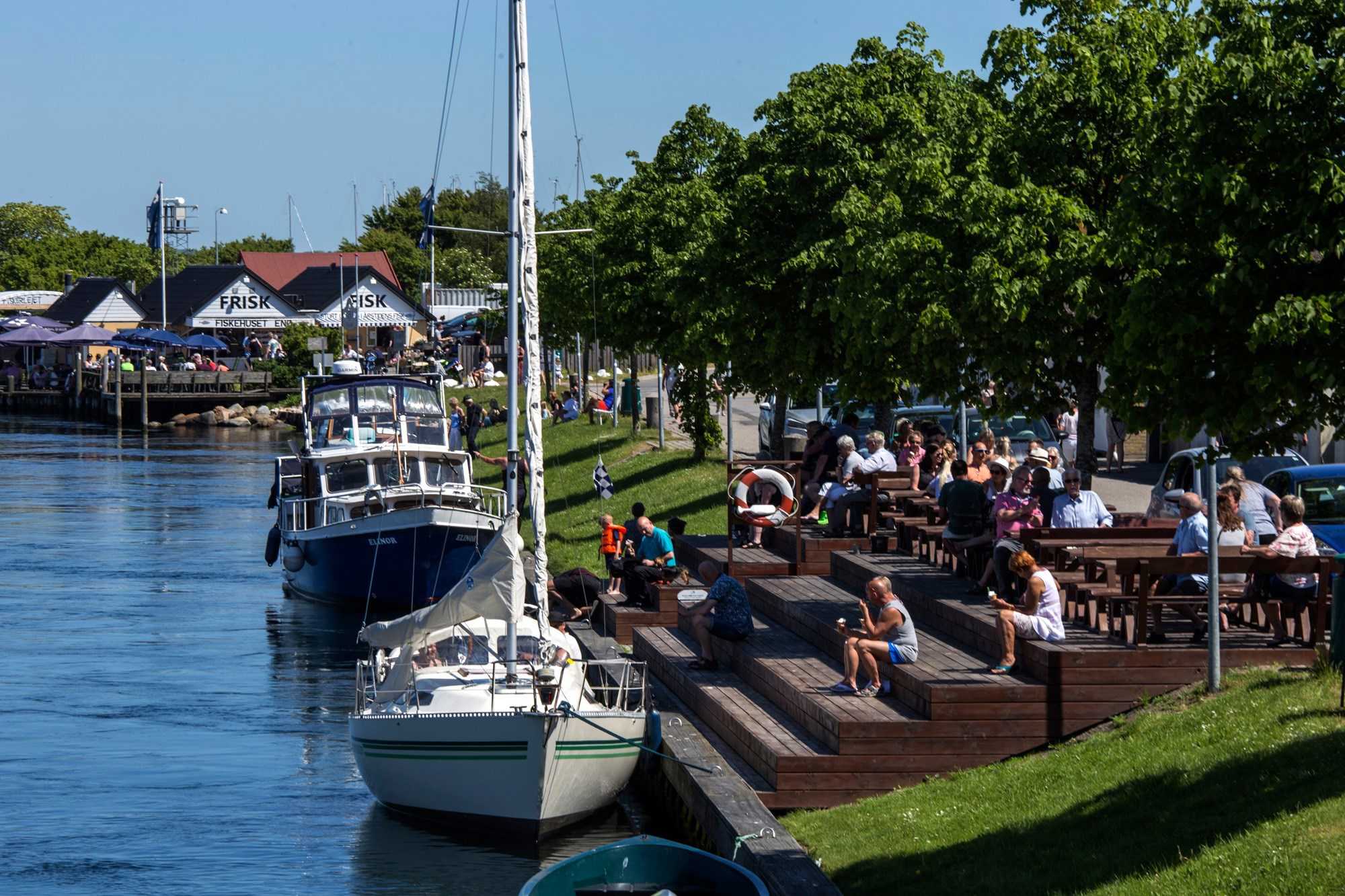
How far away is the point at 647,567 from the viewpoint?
79.8 feet

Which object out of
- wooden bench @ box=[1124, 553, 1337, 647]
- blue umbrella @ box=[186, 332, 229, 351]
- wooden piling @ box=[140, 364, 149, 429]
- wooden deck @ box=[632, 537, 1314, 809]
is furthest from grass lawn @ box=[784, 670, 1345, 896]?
blue umbrella @ box=[186, 332, 229, 351]

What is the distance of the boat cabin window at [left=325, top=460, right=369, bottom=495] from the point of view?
35.1 m

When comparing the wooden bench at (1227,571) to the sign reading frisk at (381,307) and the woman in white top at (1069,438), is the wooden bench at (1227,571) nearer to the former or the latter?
the woman in white top at (1069,438)

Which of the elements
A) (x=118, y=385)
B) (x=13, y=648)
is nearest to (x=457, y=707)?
(x=13, y=648)

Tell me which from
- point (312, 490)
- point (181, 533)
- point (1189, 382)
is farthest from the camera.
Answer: point (181, 533)

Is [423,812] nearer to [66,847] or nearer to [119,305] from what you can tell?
[66,847]

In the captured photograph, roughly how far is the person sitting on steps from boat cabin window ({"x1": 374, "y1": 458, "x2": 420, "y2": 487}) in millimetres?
16881

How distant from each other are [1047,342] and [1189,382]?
863cm

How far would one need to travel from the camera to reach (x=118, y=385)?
307 feet

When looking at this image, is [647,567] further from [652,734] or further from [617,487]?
[617,487]

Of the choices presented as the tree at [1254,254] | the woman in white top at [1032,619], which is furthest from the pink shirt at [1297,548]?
the tree at [1254,254]

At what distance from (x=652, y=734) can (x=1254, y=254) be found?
8403mm

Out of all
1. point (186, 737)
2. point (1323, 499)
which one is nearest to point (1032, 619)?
point (1323, 499)

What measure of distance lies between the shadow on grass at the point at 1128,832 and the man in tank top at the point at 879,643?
10.4 ft
